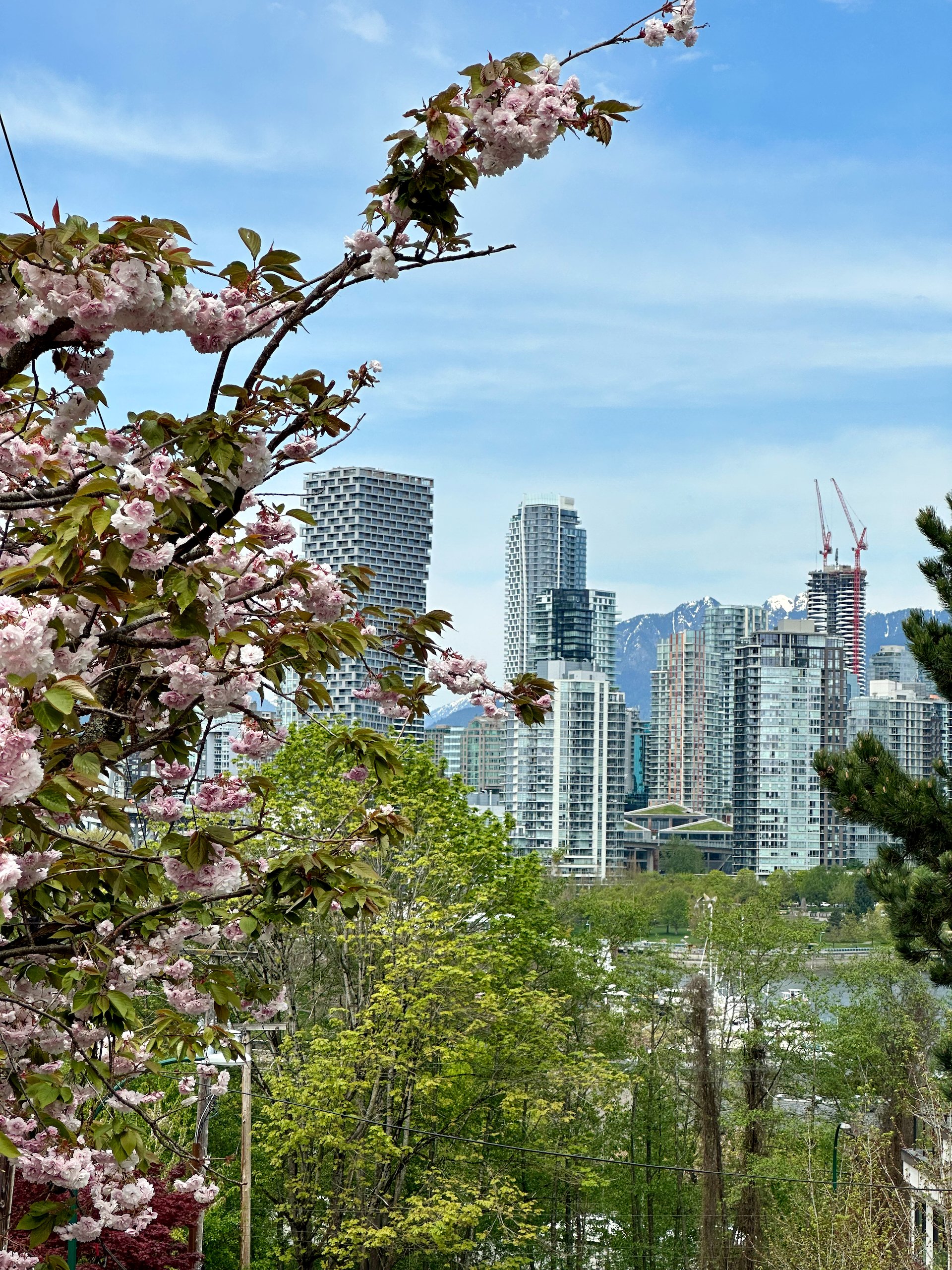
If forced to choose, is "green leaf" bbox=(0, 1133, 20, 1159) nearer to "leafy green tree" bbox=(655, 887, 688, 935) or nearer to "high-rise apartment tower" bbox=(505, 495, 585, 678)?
"leafy green tree" bbox=(655, 887, 688, 935)

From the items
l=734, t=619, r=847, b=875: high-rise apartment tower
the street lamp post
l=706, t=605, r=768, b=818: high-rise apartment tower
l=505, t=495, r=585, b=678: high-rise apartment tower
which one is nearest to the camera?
the street lamp post

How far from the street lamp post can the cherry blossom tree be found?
12686mm

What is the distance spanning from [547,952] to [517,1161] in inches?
114

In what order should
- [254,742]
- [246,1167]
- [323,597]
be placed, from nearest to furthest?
[323,597] → [254,742] → [246,1167]

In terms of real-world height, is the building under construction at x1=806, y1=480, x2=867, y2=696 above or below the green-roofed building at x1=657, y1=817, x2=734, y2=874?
above

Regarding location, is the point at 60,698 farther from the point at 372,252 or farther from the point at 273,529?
the point at 273,529

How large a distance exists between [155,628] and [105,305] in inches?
28.0

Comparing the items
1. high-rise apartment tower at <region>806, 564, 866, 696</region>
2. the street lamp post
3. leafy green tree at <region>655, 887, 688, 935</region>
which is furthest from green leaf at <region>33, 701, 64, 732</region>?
high-rise apartment tower at <region>806, 564, 866, 696</region>

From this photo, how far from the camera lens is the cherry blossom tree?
2061mm

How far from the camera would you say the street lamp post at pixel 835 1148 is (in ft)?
49.6

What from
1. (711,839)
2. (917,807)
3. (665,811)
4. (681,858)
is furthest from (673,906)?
(665,811)

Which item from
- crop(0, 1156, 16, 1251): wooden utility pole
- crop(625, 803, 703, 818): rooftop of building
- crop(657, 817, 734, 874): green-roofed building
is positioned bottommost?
crop(657, 817, 734, 874): green-roofed building

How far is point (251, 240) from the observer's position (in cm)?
243

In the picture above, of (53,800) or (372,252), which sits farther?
(372,252)
